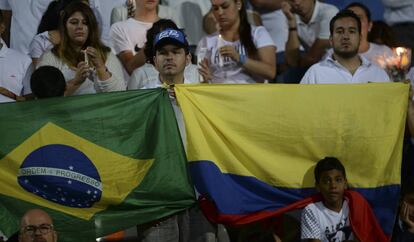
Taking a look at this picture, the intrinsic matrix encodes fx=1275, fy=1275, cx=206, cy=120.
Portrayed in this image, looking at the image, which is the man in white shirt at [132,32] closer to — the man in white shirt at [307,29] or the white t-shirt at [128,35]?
the white t-shirt at [128,35]

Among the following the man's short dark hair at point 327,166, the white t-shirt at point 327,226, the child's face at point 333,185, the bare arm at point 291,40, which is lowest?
the white t-shirt at point 327,226

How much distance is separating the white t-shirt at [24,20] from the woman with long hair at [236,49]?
70.1 inches

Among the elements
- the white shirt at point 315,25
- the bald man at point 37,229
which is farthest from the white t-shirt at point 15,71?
the white shirt at point 315,25

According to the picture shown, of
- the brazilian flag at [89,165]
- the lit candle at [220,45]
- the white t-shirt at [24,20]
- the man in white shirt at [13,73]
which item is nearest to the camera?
the brazilian flag at [89,165]

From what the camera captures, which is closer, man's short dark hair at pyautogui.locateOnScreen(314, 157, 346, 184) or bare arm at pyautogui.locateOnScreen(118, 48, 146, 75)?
man's short dark hair at pyautogui.locateOnScreen(314, 157, 346, 184)

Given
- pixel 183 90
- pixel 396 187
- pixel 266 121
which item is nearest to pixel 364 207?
pixel 396 187

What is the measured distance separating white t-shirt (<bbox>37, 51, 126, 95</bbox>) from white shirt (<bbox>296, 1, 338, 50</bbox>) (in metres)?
2.32

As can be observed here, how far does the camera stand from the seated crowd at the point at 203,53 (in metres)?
10.6

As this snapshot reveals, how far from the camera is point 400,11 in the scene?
13812 millimetres

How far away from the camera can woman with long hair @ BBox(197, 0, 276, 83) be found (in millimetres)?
12055

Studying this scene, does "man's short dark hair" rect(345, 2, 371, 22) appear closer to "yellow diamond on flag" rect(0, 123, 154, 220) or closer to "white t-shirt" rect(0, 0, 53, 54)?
"white t-shirt" rect(0, 0, 53, 54)

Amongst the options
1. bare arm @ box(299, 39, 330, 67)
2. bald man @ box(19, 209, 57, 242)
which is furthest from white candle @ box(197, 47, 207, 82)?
bald man @ box(19, 209, 57, 242)

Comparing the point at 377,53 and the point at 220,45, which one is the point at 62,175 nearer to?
the point at 220,45

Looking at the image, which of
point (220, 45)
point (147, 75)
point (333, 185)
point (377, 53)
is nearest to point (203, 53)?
point (220, 45)
